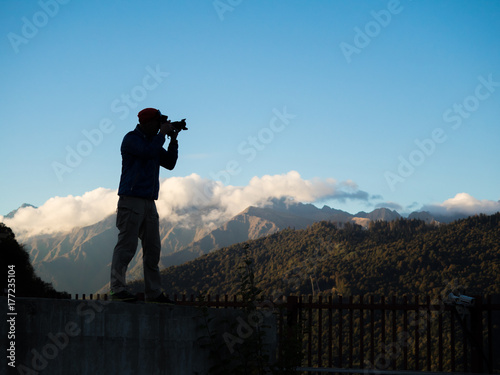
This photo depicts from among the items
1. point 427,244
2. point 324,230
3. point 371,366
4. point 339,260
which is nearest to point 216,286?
point 339,260

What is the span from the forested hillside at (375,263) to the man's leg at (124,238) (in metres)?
30.9

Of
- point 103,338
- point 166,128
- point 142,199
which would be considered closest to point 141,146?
point 166,128

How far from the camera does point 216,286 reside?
54531mm

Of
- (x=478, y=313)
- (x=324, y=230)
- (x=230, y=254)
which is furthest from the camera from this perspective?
(x=324, y=230)

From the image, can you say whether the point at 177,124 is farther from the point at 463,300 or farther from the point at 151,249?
the point at 463,300

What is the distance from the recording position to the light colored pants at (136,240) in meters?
4.90


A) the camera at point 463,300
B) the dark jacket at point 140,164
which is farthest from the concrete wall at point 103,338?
the camera at point 463,300

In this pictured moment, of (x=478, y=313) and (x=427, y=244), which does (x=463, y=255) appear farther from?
(x=478, y=313)

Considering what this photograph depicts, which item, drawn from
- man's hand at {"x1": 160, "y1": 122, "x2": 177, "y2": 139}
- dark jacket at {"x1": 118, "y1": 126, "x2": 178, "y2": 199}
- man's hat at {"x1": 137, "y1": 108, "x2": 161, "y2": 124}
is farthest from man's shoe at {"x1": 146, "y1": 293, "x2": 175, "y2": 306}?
man's hat at {"x1": 137, "y1": 108, "x2": 161, "y2": 124}

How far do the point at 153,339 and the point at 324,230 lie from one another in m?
74.5

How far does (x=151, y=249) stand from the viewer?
16.9 ft

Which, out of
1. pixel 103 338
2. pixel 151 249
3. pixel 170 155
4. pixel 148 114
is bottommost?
pixel 103 338

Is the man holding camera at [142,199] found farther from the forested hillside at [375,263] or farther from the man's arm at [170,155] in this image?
the forested hillside at [375,263]

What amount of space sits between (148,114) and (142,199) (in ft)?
2.80
